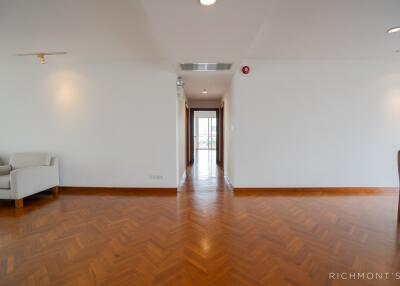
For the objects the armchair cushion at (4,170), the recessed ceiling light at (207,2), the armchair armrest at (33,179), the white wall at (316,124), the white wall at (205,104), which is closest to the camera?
the recessed ceiling light at (207,2)

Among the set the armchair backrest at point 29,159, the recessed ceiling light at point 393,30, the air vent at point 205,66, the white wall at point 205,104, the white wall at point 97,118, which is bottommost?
the armchair backrest at point 29,159

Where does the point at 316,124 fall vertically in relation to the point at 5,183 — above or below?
above

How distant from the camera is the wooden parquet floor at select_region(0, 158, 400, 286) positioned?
60.6 inches

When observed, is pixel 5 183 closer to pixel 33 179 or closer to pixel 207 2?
pixel 33 179

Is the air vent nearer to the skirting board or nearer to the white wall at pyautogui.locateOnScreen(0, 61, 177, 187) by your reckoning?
the white wall at pyautogui.locateOnScreen(0, 61, 177, 187)

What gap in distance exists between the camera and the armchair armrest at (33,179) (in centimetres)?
291

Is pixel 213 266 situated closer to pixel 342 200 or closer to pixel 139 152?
pixel 139 152

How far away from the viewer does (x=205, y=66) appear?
3.56m

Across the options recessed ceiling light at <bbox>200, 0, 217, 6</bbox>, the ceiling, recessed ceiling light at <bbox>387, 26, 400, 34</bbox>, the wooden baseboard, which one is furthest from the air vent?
the wooden baseboard

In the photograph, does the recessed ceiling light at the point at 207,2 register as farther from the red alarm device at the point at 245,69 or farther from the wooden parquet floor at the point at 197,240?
the wooden parquet floor at the point at 197,240

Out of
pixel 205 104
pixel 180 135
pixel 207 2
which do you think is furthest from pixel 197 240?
pixel 205 104

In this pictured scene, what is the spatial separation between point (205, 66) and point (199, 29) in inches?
53.4

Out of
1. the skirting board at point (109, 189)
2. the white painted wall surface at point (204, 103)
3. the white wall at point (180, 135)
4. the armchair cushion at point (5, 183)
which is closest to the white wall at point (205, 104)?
the white painted wall surface at point (204, 103)

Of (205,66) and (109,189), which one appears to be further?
(109,189)
